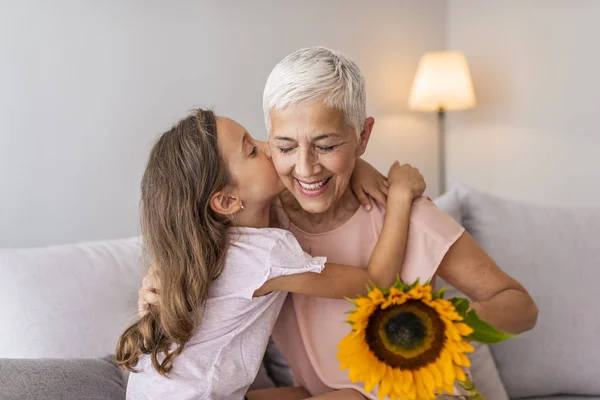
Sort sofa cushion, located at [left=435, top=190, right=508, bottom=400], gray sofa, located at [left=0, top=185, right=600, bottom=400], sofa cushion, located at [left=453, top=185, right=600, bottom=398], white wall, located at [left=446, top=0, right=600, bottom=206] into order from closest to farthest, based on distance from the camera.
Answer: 1. gray sofa, located at [left=0, top=185, right=600, bottom=400]
2. sofa cushion, located at [left=435, top=190, right=508, bottom=400]
3. sofa cushion, located at [left=453, top=185, right=600, bottom=398]
4. white wall, located at [left=446, top=0, right=600, bottom=206]

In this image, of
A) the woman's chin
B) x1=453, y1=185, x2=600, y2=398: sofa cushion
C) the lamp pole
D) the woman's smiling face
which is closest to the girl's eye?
the woman's smiling face

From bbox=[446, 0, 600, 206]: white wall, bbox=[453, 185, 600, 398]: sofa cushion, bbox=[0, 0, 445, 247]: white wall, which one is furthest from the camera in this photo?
bbox=[446, 0, 600, 206]: white wall

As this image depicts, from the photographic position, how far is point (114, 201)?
109 inches

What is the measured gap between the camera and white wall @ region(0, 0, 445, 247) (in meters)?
2.58

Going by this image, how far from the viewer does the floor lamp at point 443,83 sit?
11.2 ft

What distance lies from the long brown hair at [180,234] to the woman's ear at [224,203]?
1 cm

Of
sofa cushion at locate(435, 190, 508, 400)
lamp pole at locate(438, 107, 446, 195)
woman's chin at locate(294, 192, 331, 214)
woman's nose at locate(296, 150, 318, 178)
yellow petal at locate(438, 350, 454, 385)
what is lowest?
sofa cushion at locate(435, 190, 508, 400)

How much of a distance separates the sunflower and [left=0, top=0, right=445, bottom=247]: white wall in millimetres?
2077

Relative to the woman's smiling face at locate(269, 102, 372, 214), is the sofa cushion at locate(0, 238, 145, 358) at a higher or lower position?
lower

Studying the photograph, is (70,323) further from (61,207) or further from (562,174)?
(562,174)

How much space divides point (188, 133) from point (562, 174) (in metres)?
2.30

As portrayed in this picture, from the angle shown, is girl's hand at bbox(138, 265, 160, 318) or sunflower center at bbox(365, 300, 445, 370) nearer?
sunflower center at bbox(365, 300, 445, 370)

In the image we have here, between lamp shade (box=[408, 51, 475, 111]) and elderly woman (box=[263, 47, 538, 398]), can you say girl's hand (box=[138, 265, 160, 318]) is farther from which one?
lamp shade (box=[408, 51, 475, 111])

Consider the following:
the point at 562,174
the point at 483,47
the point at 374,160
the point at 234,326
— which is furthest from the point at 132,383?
the point at 483,47
